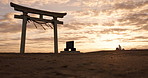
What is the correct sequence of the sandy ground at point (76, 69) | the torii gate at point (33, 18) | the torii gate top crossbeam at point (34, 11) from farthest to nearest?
the torii gate at point (33, 18)
the torii gate top crossbeam at point (34, 11)
the sandy ground at point (76, 69)

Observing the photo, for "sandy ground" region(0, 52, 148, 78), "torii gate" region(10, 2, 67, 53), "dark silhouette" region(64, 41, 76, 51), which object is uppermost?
"torii gate" region(10, 2, 67, 53)

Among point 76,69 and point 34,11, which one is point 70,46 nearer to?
point 34,11

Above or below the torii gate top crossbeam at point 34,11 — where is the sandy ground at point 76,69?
below

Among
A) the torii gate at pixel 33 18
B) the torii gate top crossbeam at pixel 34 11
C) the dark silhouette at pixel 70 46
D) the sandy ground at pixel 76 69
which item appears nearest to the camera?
the sandy ground at pixel 76 69

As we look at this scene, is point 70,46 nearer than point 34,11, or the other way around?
point 34,11

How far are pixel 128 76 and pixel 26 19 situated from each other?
10.3 meters

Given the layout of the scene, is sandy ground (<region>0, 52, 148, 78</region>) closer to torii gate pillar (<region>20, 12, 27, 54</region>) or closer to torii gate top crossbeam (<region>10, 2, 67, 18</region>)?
torii gate pillar (<region>20, 12, 27, 54</region>)

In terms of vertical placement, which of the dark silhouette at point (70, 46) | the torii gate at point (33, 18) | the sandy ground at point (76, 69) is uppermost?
the torii gate at point (33, 18)

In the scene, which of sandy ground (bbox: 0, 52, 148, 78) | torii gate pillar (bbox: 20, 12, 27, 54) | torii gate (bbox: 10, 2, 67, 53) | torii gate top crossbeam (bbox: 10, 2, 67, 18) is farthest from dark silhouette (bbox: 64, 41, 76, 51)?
sandy ground (bbox: 0, 52, 148, 78)

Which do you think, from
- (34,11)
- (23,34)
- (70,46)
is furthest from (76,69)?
(70,46)

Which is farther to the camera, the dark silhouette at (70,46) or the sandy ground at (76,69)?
the dark silhouette at (70,46)

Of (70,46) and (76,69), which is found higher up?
(70,46)

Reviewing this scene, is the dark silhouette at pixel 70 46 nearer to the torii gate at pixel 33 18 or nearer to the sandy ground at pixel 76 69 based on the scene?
the torii gate at pixel 33 18

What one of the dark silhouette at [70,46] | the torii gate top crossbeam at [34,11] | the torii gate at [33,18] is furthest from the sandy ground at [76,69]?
the dark silhouette at [70,46]
